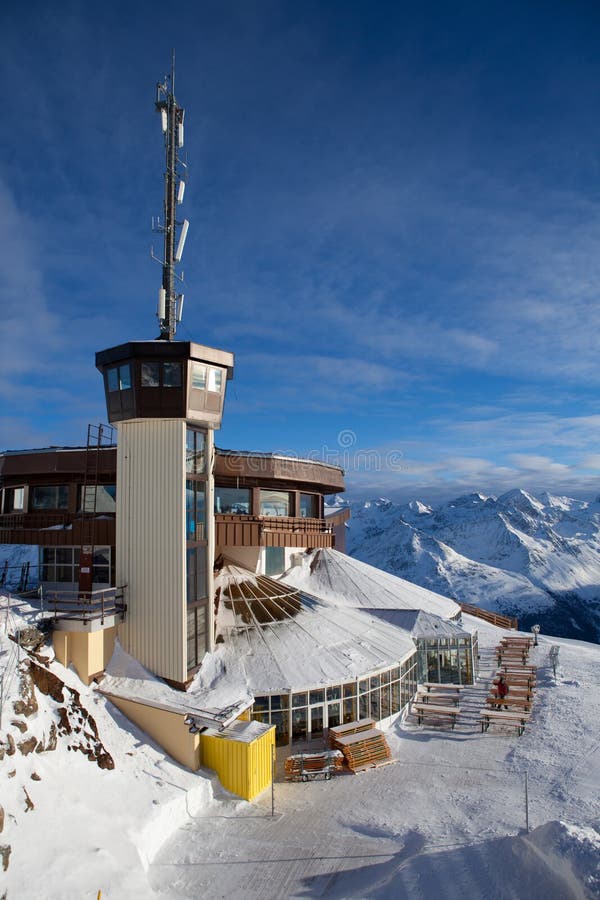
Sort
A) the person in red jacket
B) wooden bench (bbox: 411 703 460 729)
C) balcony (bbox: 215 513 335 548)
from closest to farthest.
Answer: wooden bench (bbox: 411 703 460 729), the person in red jacket, balcony (bbox: 215 513 335 548)

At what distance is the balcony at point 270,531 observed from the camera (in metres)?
23.3

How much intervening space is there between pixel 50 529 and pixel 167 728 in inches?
439

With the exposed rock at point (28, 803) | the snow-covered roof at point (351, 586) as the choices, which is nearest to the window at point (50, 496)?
the snow-covered roof at point (351, 586)

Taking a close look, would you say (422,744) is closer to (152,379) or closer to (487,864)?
(487,864)

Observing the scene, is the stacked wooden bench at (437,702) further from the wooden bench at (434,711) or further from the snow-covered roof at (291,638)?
the snow-covered roof at (291,638)

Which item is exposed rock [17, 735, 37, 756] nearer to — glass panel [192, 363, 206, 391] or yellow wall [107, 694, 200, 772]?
yellow wall [107, 694, 200, 772]

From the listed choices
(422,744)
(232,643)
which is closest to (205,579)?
(232,643)

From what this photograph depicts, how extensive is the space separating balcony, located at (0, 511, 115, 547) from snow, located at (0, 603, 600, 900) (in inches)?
196

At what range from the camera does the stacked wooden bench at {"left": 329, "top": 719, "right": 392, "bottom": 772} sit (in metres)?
16.6

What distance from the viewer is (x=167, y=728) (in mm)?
15797

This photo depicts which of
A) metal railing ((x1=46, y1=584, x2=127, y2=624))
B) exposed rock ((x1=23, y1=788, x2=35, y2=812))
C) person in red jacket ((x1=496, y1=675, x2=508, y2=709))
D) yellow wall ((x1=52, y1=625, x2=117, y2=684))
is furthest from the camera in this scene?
person in red jacket ((x1=496, y1=675, x2=508, y2=709))

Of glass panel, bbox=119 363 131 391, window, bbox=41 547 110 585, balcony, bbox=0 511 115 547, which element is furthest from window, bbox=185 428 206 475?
window, bbox=41 547 110 585

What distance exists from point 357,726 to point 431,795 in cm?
386

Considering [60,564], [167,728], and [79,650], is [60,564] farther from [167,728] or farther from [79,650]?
[167,728]
